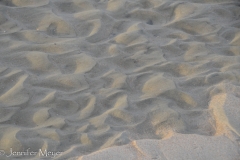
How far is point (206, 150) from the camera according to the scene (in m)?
2.52

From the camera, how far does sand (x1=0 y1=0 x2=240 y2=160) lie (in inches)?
101

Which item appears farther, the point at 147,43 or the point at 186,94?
the point at 147,43

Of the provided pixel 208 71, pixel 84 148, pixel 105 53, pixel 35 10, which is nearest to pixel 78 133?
pixel 84 148

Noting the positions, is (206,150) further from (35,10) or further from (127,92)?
(35,10)

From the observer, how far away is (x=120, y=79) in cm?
317

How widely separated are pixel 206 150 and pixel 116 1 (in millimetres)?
2053

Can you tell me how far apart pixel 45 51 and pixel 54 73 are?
304 mm

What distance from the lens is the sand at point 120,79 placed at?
8.41 feet

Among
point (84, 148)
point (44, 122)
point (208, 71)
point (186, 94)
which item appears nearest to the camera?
point (84, 148)

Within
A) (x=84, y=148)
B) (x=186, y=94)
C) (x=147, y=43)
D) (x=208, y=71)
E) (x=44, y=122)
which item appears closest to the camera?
(x=84, y=148)

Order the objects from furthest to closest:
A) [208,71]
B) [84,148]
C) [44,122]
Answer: [208,71], [44,122], [84,148]

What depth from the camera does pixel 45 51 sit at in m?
3.42

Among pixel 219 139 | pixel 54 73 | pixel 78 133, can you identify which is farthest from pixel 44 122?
pixel 219 139

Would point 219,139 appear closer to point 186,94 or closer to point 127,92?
point 186,94
